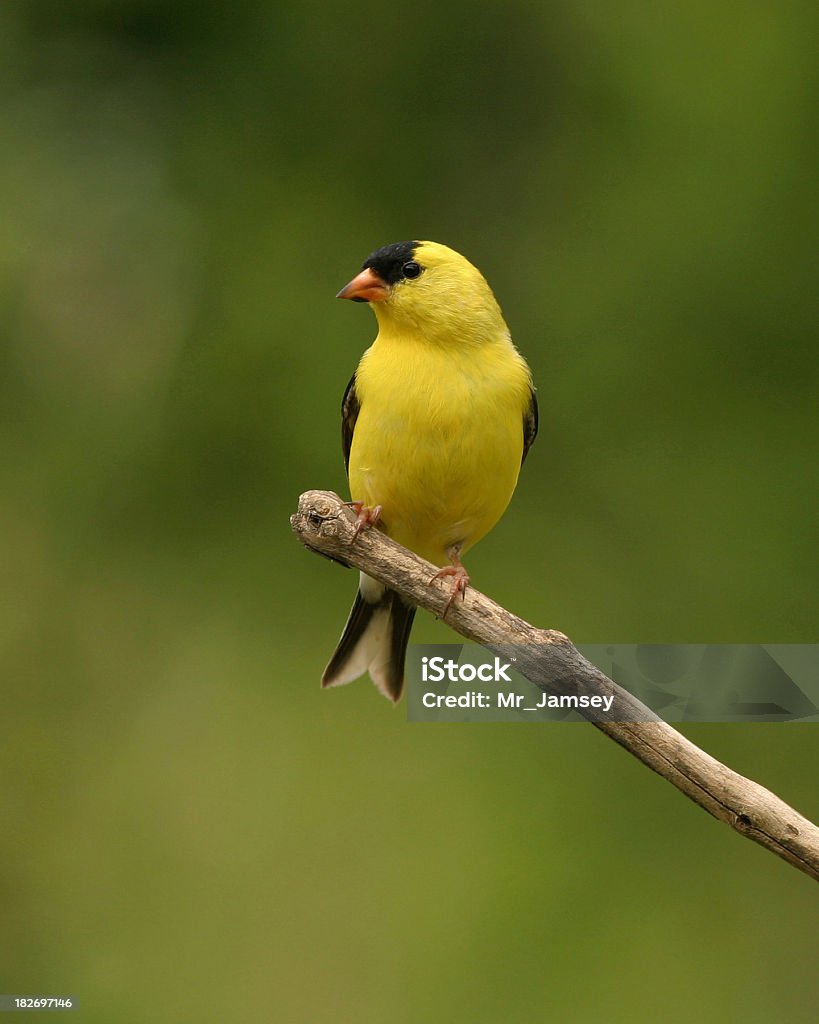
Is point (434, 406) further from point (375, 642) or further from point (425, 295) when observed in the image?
point (375, 642)

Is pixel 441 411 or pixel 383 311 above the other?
pixel 383 311

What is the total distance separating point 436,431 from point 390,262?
1.60ft

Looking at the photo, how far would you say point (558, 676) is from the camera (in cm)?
254

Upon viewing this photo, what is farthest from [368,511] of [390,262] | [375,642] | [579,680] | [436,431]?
[579,680]

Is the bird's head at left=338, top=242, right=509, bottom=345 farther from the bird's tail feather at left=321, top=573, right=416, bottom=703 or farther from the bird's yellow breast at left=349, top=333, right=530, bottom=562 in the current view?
the bird's tail feather at left=321, top=573, right=416, bottom=703

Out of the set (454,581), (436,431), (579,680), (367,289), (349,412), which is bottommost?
(579,680)

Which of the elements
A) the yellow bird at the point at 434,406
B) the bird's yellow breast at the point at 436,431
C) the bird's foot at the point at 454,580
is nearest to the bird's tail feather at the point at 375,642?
the yellow bird at the point at 434,406

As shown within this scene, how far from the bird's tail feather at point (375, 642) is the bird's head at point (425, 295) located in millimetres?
791

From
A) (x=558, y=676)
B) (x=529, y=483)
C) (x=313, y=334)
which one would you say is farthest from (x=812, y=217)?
(x=558, y=676)

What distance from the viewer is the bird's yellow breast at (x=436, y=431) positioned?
3.13 m

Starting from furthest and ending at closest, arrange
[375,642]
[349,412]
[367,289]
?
[375,642] → [349,412] → [367,289]

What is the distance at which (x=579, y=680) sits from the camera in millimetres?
2525

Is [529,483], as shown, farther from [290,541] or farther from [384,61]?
[384,61]

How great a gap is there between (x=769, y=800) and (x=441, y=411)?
1.18 metres
